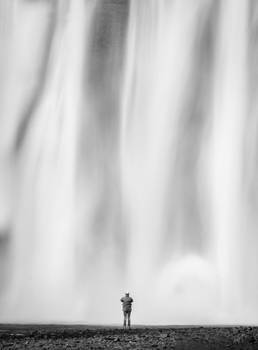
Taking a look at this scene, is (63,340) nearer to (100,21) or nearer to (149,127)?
(149,127)

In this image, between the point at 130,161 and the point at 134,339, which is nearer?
the point at 134,339

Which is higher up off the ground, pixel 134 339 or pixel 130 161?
pixel 130 161

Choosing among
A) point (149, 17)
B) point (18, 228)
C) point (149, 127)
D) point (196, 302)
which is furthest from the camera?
point (149, 17)

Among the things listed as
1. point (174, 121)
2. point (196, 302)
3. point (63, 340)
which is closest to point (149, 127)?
point (174, 121)

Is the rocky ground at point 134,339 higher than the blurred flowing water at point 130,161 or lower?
lower

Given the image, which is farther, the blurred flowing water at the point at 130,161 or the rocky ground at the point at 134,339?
the blurred flowing water at the point at 130,161
